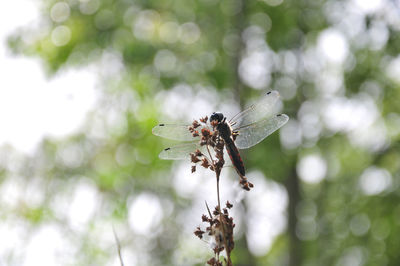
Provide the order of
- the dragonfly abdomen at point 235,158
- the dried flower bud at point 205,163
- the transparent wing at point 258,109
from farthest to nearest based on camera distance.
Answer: the transparent wing at point 258,109 → the dragonfly abdomen at point 235,158 → the dried flower bud at point 205,163

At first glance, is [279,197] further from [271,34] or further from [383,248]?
[271,34]

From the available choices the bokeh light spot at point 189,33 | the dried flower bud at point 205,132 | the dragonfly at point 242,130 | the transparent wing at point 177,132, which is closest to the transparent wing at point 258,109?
the dragonfly at point 242,130

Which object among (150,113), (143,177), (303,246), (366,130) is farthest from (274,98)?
(366,130)

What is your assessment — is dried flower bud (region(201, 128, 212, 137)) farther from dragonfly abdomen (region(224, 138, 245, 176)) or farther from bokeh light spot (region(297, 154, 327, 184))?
bokeh light spot (region(297, 154, 327, 184))

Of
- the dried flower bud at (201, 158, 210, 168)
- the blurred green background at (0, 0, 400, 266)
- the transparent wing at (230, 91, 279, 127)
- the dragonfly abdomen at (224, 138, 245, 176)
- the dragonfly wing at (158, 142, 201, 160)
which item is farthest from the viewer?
the blurred green background at (0, 0, 400, 266)

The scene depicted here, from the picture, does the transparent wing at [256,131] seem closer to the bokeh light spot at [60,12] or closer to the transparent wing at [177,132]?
the transparent wing at [177,132]

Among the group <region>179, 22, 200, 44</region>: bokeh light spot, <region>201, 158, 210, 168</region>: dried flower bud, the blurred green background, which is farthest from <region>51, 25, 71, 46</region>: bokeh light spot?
<region>201, 158, 210, 168</region>: dried flower bud

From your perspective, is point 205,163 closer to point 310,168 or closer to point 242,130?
point 242,130
